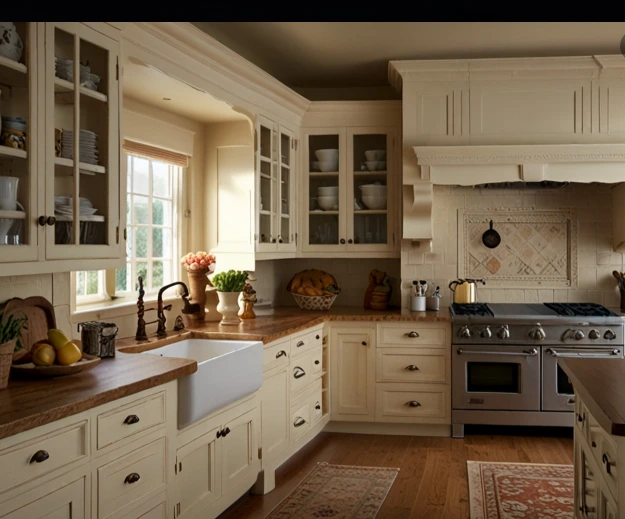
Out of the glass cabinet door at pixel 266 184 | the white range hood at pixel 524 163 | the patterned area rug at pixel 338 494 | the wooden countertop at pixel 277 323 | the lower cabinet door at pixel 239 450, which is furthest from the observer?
the white range hood at pixel 524 163

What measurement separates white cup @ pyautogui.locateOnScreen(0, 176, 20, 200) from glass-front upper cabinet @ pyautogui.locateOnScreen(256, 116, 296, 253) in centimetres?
237

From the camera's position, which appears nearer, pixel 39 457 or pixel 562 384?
pixel 39 457

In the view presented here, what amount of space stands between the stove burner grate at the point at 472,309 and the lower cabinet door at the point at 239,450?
6.32 ft

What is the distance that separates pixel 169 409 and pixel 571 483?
2493 millimetres

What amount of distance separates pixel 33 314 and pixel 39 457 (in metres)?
0.98

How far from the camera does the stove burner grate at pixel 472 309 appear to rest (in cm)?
487

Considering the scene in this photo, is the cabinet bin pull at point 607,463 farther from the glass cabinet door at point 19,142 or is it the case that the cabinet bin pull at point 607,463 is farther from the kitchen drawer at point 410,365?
the kitchen drawer at point 410,365

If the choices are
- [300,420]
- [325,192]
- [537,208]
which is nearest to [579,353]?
[537,208]

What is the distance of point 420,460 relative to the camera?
14.4 ft

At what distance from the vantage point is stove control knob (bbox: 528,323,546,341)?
473 cm

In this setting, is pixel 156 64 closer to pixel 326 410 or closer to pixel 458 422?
pixel 326 410

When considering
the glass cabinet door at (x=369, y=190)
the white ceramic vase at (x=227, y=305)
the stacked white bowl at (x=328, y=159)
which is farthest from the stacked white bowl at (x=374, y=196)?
the white ceramic vase at (x=227, y=305)

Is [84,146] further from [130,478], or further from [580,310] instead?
[580,310]

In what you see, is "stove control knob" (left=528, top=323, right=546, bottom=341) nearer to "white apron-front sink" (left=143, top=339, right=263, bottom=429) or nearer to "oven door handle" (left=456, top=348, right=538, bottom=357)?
"oven door handle" (left=456, top=348, right=538, bottom=357)
